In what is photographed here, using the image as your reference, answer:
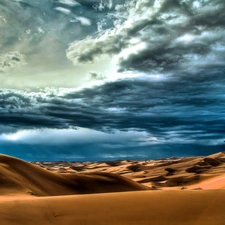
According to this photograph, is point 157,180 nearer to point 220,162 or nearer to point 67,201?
point 220,162

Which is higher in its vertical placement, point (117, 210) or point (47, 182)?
point (47, 182)

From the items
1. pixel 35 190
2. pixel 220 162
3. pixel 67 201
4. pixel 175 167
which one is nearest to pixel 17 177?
pixel 35 190

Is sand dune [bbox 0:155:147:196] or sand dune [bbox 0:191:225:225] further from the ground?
sand dune [bbox 0:155:147:196]

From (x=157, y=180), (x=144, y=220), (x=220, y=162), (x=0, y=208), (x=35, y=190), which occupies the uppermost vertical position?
(x=220, y=162)

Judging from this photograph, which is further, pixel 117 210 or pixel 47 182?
Answer: pixel 47 182

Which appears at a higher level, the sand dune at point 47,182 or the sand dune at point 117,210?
the sand dune at point 47,182

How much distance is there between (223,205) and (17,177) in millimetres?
10089

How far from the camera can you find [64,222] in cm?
805

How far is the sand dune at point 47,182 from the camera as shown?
14.7m

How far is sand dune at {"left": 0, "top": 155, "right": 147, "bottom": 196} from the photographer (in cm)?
1471

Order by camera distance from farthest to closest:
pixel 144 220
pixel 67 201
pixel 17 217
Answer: pixel 67 201 → pixel 144 220 → pixel 17 217

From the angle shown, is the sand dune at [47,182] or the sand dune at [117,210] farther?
the sand dune at [47,182]

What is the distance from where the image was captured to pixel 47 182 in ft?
58.0

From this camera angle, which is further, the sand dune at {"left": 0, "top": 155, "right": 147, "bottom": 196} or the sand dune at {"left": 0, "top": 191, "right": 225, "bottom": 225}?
the sand dune at {"left": 0, "top": 155, "right": 147, "bottom": 196}
